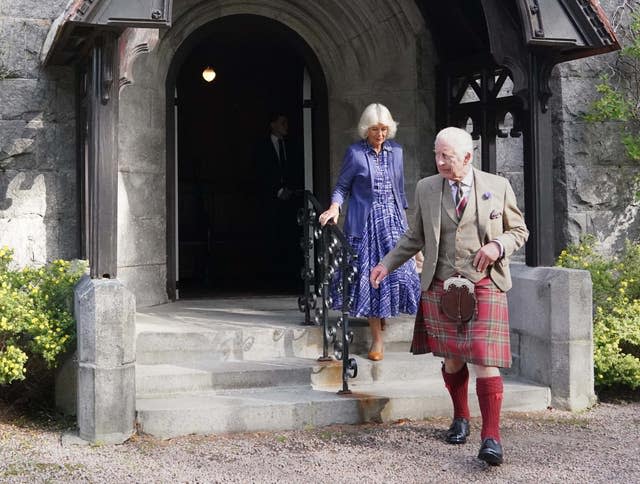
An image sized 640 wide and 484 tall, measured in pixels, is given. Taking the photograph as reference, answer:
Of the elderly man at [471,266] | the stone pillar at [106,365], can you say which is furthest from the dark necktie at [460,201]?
the stone pillar at [106,365]

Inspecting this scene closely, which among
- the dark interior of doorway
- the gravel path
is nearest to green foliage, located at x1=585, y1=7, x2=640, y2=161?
the gravel path

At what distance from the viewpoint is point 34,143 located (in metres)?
7.10

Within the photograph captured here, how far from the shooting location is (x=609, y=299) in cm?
658

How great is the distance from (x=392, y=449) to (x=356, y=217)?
1856mm

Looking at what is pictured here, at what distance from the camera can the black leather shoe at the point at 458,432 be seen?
16.8 feet

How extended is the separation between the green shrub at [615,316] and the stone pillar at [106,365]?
10.5 ft

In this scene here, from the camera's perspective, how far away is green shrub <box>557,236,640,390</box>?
6.23m

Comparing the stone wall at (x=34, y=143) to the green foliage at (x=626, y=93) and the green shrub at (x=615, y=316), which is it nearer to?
the green shrub at (x=615, y=316)

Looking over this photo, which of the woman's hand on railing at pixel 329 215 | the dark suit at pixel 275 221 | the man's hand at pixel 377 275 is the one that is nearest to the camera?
the man's hand at pixel 377 275

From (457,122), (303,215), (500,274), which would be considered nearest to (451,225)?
(500,274)

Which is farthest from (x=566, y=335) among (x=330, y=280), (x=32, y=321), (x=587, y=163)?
(x=32, y=321)

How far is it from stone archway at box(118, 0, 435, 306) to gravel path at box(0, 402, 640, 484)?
265 cm

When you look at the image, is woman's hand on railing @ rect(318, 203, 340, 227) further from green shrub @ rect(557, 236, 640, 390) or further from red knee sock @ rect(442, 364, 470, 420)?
green shrub @ rect(557, 236, 640, 390)

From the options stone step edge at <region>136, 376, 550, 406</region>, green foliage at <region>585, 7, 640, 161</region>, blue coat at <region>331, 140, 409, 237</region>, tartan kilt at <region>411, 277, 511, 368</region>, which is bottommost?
stone step edge at <region>136, 376, 550, 406</region>
